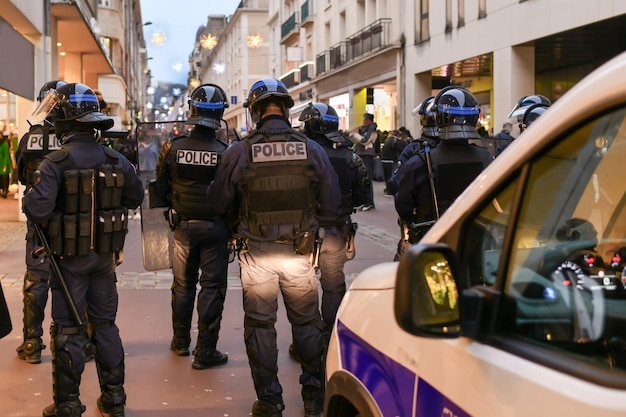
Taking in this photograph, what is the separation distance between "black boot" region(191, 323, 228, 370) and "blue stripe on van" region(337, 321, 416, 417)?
310 centimetres

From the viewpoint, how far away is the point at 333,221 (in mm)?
6094

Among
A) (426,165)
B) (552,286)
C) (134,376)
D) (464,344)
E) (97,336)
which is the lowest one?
(134,376)

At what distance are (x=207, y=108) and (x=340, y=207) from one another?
1228 millimetres

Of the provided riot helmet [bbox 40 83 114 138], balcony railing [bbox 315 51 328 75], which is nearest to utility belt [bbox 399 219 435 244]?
riot helmet [bbox 40 83 114 138]

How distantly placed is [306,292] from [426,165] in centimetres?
127

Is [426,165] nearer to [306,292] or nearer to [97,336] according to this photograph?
[306,292]

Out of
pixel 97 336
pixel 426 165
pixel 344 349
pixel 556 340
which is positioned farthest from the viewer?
pixel 426 165

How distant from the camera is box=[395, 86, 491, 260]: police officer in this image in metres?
5.38

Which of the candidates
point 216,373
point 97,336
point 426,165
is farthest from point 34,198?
point 426,165

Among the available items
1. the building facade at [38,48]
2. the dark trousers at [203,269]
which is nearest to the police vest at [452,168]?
the dark trousers at [203,269]

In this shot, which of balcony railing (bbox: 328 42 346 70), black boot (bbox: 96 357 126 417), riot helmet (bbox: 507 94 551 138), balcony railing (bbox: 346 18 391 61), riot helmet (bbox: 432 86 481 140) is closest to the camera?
black boot (bbox: 96 357 126 417)

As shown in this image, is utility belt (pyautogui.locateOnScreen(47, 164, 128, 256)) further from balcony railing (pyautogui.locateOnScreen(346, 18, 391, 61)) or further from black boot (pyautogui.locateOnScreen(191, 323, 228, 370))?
balcony railing (pyautogui.locateOnScreen(346, 18, 391, 61))

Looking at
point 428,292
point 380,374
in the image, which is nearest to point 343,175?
point 380,374

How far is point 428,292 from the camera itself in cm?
199
